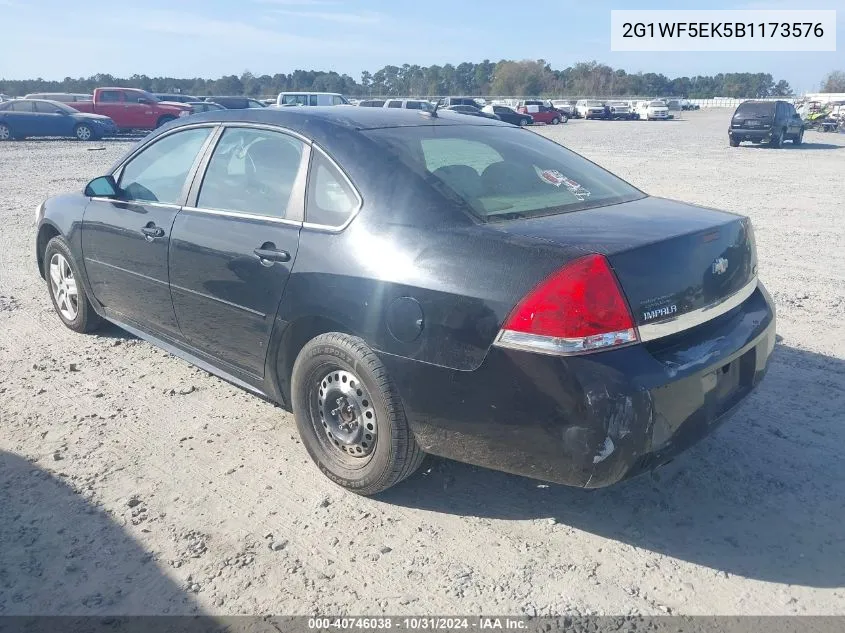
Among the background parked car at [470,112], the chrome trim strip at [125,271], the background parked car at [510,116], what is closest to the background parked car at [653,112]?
the background parked car at [510,116]

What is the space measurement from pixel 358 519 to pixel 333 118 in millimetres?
1913

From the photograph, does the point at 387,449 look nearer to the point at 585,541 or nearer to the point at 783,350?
the point at 585,541

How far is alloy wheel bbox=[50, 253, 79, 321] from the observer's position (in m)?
5.30

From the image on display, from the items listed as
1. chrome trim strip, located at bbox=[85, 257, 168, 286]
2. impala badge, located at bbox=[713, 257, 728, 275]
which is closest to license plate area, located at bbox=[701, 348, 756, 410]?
impala badge, located at bbox=[713, 257, 728, 275]

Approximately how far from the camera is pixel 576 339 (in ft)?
8.38

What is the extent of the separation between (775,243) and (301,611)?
7329 mm

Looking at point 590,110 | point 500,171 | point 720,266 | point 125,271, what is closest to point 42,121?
point 125,271

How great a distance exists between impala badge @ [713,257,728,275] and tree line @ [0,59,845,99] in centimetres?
8180

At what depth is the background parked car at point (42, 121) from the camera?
1012 inches

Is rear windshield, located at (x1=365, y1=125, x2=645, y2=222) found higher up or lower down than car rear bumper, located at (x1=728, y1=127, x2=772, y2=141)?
lower down

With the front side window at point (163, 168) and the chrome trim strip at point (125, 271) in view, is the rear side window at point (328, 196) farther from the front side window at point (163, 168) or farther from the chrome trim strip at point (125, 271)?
the chrome trim strip at point (125, 271)

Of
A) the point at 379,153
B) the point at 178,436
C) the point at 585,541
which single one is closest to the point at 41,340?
the point at 178,436

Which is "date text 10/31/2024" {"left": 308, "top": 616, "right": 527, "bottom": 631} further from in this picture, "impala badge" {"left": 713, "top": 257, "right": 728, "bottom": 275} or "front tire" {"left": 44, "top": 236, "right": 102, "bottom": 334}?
"front tire" {"left": 44, "top": 236, "right": 102, "bottom": 334}

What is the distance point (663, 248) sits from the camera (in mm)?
2779
